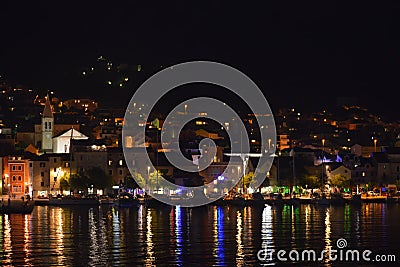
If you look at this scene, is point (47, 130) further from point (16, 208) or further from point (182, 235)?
point (182, 235)

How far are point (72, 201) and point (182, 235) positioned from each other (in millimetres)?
22999

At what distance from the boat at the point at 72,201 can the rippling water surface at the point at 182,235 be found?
4.99 metres

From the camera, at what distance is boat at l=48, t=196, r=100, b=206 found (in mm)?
56812

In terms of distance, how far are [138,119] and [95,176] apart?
34437 millimetres

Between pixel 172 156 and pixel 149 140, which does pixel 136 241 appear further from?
pixel 149 140

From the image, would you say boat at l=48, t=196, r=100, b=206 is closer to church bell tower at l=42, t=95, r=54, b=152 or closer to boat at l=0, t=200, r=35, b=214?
boat at l=0, t=200, r=35, b=214

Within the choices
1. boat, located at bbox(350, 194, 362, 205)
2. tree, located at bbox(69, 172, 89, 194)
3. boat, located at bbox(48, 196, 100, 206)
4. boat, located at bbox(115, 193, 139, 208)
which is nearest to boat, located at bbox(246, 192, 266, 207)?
boat, located at bbox(350, 194, 362, 205)

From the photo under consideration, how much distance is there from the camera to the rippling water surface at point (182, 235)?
2806cm

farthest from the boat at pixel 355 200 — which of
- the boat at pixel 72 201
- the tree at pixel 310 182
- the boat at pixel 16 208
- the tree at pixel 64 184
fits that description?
the boat at pixel 16 208

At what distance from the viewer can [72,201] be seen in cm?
5725

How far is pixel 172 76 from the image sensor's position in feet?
427

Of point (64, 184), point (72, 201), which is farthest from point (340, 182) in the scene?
point (72, 201)

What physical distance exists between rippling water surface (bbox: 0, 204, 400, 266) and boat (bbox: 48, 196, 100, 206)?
16.4 feet

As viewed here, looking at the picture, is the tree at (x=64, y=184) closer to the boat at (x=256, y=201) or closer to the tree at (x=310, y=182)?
the boat at (x=256, y=201)
